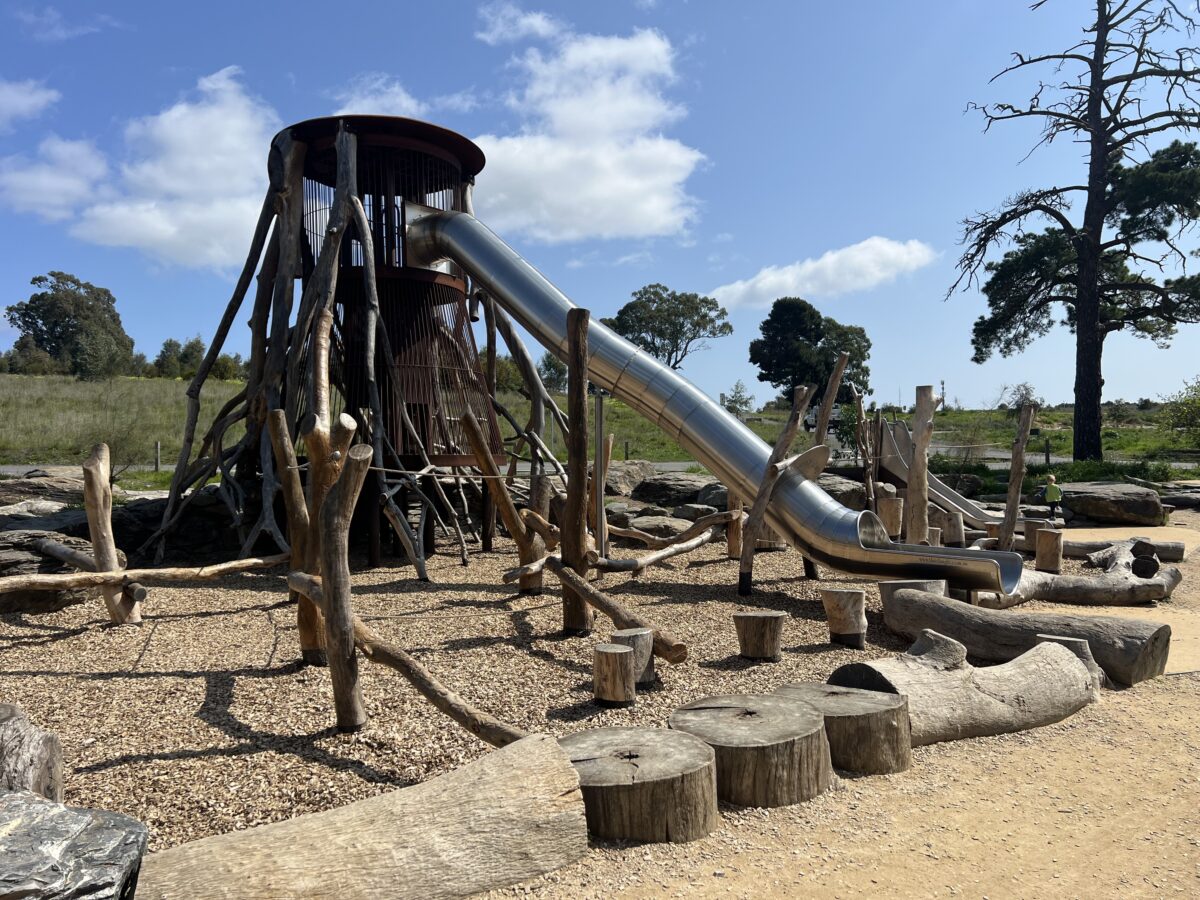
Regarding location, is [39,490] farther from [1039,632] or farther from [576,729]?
[1039,632]

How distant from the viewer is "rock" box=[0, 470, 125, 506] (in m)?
11.7

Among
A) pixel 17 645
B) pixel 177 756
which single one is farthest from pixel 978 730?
pixel 17 645

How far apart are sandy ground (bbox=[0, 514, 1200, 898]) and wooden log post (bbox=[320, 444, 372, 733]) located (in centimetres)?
16

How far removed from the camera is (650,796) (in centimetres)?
298

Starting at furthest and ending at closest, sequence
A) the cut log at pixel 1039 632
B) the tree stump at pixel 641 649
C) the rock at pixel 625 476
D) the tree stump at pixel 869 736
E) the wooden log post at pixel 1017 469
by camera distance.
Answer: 1. the rock at pixel 625 476
2. the wooden log post at pixel 1017 469
3. the cut log at pixel 1039 632
4. the tree stump at pixel 641 649
5. the tree stump at pixel 869 736

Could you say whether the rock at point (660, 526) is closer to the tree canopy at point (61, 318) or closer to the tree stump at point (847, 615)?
the tree stump at point (847, 615)

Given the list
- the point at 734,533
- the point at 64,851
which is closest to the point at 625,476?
the point at 734,533

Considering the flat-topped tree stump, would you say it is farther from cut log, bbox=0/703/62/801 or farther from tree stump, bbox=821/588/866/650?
tree stump, bbox=821/588/866/650

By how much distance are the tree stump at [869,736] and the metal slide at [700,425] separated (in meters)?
3.37

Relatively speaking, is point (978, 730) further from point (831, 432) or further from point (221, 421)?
point (831, 432)

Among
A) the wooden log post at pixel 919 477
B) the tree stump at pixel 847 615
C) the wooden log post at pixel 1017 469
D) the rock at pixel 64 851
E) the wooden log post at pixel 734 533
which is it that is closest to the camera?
the rock at pixel 64 851

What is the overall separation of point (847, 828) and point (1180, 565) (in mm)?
9124

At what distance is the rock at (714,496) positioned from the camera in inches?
551

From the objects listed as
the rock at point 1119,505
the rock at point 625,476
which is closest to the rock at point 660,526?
the rock at point 625,476
